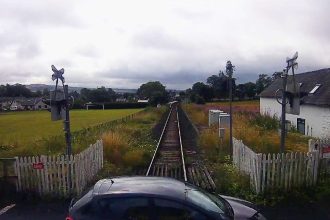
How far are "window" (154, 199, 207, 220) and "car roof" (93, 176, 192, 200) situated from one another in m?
0.13

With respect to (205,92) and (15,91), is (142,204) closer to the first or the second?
(205,92)

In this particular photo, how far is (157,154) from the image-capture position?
18.4 meters

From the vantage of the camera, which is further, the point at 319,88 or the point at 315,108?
the point at 319,88

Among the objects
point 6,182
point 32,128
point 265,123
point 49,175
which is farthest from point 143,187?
point 32,128

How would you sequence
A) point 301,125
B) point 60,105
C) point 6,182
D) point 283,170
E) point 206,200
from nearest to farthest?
point 206,200
point 283,170
point 6,182
point 60,105
point 301,125

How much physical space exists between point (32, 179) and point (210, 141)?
34.5ft

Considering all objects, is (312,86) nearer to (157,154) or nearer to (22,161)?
(157,154)

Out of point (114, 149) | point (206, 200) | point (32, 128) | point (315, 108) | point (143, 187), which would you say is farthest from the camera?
point (32, 128)

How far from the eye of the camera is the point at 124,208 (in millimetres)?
5430

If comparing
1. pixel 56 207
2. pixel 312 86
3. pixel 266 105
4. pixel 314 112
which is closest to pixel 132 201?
pixel 56 207

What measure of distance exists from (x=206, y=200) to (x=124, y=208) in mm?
1266

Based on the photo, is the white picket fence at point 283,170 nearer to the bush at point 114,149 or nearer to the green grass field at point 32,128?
the bush at point 114,149

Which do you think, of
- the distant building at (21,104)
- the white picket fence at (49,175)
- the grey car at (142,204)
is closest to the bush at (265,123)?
the white picket fence at (49,175)

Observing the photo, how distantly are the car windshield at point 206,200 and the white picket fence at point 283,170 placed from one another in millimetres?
3987
